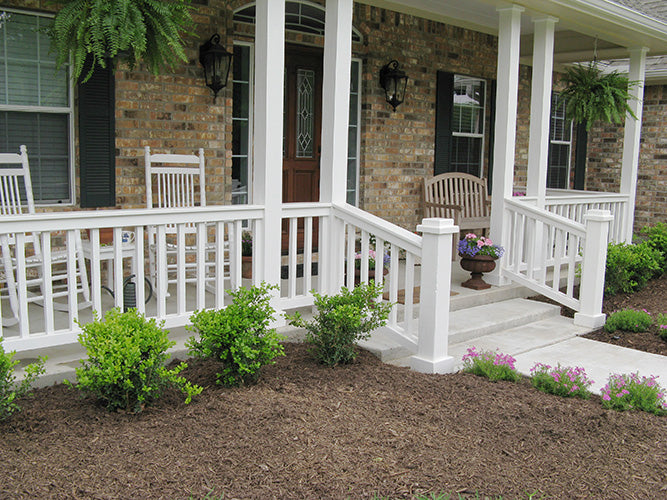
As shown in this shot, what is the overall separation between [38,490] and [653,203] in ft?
34.9

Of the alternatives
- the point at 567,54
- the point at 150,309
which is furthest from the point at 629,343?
the point at 567,54

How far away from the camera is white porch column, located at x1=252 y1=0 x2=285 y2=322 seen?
4.60m

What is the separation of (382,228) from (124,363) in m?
2.19

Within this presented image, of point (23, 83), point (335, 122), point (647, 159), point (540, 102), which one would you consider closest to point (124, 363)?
point (335, 122)

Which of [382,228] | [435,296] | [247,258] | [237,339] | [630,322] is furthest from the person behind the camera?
[247,258]

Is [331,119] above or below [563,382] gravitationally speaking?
above

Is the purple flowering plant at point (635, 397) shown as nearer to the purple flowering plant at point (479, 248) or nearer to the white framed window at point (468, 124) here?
the purple flowering plant at point (479, 248)

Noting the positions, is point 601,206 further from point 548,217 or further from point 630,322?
point 630,322

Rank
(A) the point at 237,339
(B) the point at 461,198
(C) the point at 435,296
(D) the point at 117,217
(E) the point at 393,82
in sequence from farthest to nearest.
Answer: (B) the point at 461,198 → (E) the point at 393,82 → (C) the point at 435,296 → (D) the point at 117,217 → (A) the point at 237,339

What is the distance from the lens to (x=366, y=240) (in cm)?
496

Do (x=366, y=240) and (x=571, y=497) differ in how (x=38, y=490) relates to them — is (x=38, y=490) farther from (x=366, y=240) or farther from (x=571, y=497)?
(x=366, y=240)

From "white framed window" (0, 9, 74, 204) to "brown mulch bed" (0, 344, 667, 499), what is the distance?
2235 millimetres

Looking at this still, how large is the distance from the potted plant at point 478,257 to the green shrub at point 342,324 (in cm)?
220

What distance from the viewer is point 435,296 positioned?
438cm
